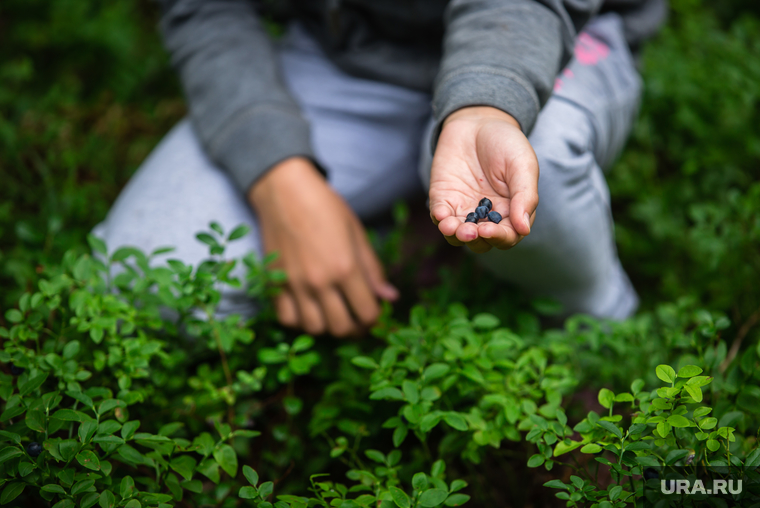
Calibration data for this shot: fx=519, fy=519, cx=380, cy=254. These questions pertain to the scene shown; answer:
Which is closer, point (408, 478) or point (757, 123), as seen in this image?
point (408, 478)

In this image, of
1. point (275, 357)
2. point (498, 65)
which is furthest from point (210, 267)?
point (498, 65)

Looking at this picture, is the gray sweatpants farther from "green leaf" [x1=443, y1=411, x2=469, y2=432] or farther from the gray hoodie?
"green leaf" [x1=443, y1=411, x2=469, y2=432]

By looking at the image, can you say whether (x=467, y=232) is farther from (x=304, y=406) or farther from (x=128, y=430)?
(x=304, y=406)

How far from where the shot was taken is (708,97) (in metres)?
1.90

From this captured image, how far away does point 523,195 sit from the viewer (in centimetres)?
83

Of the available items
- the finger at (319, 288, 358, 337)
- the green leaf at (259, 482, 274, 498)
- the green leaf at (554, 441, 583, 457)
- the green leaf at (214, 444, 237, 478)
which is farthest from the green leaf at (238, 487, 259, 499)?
the finger at (319, 288, 358, 337)

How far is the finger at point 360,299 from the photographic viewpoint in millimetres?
1372

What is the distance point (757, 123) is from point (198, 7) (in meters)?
1.89

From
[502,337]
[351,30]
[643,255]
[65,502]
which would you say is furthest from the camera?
[643,255]

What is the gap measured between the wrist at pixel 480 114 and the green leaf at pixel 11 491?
94 cm

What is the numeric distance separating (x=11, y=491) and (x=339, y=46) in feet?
4.61

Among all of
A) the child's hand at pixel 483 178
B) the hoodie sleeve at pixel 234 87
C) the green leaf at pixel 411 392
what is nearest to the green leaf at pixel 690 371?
the child's hand at pixel 483 178

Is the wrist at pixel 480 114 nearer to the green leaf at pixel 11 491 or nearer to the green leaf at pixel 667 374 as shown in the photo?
the green leaf at pixel 667 374

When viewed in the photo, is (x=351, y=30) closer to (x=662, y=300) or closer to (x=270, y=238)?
(x=270, y=238)
